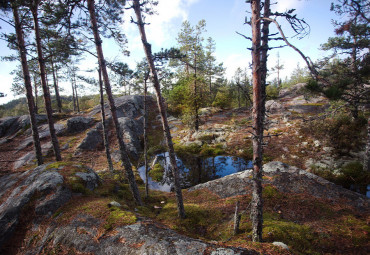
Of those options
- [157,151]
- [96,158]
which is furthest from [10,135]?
[157,151]

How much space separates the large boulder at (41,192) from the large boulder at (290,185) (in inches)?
273

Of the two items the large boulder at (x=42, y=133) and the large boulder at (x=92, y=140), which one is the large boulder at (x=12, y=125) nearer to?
the large boulder at (x=42, y=133)

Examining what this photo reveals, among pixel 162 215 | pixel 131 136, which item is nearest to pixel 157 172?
pixel 162 215

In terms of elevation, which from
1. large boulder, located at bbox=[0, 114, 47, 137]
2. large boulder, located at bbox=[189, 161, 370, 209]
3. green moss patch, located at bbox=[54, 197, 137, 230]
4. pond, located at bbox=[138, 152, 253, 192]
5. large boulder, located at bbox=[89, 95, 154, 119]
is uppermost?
large boulder, located at bbox=[89, 95, 154, 119]

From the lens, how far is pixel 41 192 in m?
6.12

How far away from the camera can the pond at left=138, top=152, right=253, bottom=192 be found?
13.5 metres

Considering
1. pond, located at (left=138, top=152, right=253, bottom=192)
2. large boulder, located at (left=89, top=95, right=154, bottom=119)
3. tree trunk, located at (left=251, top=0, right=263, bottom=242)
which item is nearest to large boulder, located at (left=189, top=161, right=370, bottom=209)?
pond, located at (left=138, top=152, right=253, bottom=192)

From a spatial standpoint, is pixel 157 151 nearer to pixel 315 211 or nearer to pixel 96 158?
pixel 96 158

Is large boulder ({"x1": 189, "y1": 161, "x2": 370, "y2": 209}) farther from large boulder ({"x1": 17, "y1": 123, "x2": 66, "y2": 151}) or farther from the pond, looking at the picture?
large boulder ({"x1": 17, "y1": 123, "x2": 66, "y2": 151})

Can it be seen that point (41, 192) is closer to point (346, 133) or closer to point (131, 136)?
point (131, 136)

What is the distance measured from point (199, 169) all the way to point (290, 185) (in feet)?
26.1

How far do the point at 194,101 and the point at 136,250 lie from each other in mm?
18901

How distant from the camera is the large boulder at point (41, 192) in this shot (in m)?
5.47

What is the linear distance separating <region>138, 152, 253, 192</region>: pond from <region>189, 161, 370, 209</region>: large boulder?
119 inches
